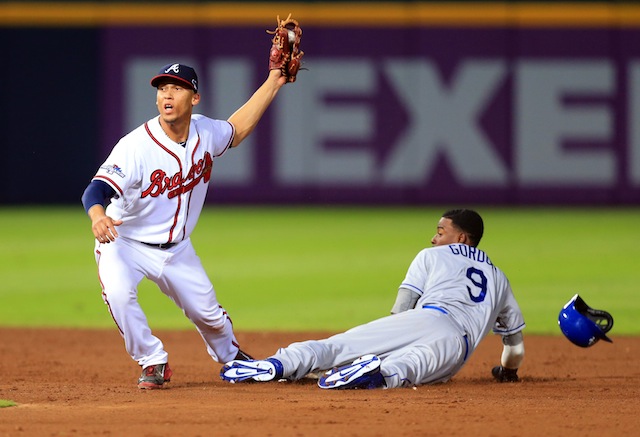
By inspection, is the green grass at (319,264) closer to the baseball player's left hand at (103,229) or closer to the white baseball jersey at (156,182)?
the white baseball jersey at (156,182)

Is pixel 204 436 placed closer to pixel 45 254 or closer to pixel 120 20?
pixel 45 254

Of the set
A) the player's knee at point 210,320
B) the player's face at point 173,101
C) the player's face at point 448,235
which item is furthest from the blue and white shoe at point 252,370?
the player's face at point 173,101

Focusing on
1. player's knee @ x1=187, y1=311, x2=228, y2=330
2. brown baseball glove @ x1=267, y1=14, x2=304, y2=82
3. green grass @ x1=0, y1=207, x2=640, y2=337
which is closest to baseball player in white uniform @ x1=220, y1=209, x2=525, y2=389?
player's knee @ x1=187, y1=311, x2=228, y2=330

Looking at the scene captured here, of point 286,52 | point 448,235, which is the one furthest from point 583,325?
point 286,52

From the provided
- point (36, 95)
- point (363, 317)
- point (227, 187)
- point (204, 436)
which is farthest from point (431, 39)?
point (204, 436)

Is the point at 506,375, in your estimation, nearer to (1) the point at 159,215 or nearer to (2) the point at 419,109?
(1) the point at 159,215

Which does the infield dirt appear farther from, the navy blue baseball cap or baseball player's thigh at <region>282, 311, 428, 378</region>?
the navy blue baseball cap
